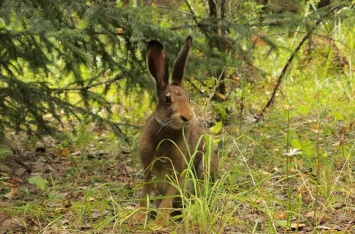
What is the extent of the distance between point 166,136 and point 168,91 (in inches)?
12.5

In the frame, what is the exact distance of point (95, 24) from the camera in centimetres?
551

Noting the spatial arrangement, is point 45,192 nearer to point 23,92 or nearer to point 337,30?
point 23,92

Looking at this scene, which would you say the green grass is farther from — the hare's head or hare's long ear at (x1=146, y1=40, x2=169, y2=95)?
hare's long ear at (x1=146, y1=40, x2=169, y2=95)

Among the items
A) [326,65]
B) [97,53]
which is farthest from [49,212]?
[326,65]

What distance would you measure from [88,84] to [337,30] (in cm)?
553

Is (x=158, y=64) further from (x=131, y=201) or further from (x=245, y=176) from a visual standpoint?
(x=245, y=176)

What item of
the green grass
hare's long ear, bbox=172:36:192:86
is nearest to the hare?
hare's long ear, bbox=172:36:192:86

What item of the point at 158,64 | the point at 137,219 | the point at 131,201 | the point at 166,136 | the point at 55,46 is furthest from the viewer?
the point at 55,46

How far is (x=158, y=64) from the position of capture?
16.4 ft

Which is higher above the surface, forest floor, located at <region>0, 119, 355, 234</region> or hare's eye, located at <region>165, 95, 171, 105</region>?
hare's eye, located at <region>165, 95, 171, 105</region>

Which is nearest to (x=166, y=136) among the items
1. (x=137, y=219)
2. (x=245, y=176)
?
(x=137, y=219)

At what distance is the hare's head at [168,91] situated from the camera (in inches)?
187

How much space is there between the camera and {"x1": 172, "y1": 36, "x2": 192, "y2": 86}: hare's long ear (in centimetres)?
502

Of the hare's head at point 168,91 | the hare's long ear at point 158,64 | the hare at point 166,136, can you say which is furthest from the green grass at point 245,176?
the hare's long ear at point 158,64
